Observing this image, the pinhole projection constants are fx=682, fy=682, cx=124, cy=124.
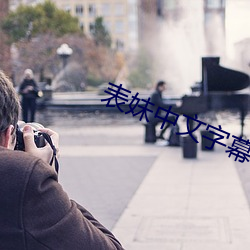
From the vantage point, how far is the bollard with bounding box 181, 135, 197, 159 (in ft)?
39.1

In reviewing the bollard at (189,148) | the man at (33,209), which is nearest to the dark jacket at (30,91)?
the bollard at (189,148)

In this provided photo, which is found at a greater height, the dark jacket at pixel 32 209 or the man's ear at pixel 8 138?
the man's ear at pixel 8 138

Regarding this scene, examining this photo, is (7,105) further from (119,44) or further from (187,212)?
(119,44)

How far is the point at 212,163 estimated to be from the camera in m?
11.5

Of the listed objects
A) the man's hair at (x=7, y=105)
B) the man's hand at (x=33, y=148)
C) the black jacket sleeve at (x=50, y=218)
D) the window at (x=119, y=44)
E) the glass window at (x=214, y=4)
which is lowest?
the window at (x=119, y=44)

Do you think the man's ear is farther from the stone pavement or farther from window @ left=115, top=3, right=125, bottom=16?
window @ left=115, top=3, right=125, bottom=16

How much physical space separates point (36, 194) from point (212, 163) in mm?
9911

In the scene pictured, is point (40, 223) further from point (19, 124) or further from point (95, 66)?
point (95, 66)

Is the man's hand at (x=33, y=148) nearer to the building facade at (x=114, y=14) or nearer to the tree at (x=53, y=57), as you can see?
the tree at (x=53, y=57)

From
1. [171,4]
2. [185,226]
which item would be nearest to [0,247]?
[185,226]

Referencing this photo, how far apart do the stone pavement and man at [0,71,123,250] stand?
13.3 feet

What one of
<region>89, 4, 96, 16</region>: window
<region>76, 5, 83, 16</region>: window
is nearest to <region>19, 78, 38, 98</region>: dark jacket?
<region>76, 5, 83, 16</region>: window

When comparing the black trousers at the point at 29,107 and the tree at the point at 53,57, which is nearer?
the black trousers at the point at 29,107

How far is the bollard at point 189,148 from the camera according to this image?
39.1 ft
